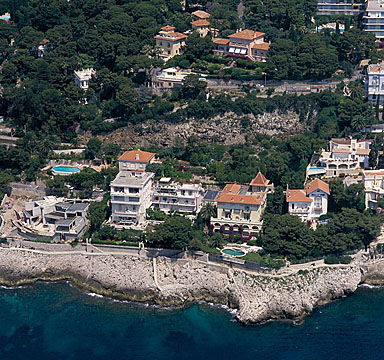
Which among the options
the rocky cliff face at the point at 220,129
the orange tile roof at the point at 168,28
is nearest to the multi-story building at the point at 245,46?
the orange tile roof at the point at 168,28

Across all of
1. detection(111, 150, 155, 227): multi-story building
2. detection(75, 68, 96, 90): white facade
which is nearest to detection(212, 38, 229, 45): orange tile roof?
detection(75, 68, 96, 90): white facade

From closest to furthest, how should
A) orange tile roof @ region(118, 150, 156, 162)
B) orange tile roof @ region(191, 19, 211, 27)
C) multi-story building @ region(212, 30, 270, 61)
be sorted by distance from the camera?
orange tile roof @ region(118, 150, 156, 162), multi-story building @ region(212, 30, 270, 61), orange tile roof @ region(191, 19, 211, 27)

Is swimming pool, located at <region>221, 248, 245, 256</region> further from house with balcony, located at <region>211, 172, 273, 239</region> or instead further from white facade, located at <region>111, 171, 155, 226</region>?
white facade, located at <region>111, 171, 155, 226</region>

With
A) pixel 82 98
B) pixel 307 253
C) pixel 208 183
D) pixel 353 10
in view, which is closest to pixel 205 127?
pixel 208 183

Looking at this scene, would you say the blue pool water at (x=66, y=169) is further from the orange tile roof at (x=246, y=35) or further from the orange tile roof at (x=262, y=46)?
the orange tile roof at (x=262, y=46)

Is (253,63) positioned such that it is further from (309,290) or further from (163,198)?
(309,290)
